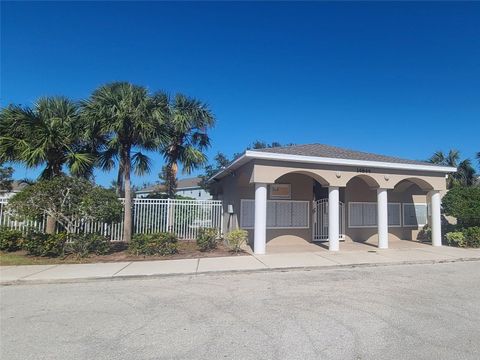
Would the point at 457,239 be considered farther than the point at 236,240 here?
Yes

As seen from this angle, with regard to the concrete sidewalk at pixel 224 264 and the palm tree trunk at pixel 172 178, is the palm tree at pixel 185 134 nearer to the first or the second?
the palm tree trunk at pixel 172 178

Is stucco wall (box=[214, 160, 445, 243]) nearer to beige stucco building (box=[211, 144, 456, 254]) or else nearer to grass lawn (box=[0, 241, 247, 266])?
beige stucco building (box=[211, 144, 456, 254])

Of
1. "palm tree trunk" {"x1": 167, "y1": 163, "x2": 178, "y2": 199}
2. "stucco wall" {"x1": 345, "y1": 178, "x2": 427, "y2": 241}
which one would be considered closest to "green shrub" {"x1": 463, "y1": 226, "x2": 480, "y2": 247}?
"stucco wall" {"x1": 345, "y1": 178, "x2": 427, "y2": 241}

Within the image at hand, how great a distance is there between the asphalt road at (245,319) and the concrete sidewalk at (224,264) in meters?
0.71

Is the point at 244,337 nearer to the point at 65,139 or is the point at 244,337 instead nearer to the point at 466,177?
the point at 65,139

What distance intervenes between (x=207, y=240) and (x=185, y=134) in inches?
279

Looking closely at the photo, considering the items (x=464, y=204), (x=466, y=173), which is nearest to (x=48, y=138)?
(x=464, y=204)

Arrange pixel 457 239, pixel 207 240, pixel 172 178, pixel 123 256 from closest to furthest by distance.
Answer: pixel 123 256 < pixel 207 240 < pixel 457 239 < pixel 172 178

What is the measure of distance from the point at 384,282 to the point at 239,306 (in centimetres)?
419

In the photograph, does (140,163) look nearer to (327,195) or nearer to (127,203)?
(127,203)

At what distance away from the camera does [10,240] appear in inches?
490

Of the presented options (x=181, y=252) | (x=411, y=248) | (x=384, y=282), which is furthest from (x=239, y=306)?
(x=411, y=248)

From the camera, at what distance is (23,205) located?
11.0m

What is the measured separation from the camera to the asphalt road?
4.16 meters
